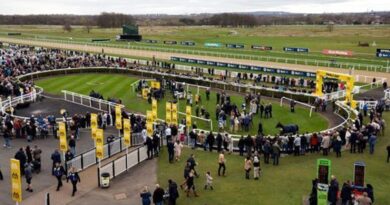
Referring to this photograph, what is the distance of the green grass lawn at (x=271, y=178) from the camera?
17.5 metres

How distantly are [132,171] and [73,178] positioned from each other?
3.47 metres

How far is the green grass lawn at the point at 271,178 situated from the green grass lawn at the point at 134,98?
6894 mm

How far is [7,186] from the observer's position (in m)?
18.7

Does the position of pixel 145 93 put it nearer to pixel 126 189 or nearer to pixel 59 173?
pixel 126 189

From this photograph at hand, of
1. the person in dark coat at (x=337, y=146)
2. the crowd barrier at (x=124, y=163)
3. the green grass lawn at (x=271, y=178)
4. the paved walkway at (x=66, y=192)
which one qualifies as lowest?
the paved walkway at (x=66, y=192)

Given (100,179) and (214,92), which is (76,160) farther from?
(214,92)

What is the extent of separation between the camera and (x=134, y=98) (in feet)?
131

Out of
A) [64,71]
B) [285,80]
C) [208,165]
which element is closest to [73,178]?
[208,165]

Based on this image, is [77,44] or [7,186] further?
[77,44]

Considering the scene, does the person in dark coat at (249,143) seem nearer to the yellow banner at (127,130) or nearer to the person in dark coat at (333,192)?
the yellow banner at (127,130)

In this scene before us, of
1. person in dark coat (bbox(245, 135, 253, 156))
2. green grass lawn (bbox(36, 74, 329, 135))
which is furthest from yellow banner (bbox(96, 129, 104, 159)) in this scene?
green grass lawn (bbox(36, 74, 329, 135))

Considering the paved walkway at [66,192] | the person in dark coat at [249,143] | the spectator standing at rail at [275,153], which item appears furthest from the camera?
the person in dark coat at [249,143]

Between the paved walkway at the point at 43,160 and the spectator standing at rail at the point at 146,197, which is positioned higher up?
the spectator standing at rail at the point at 146,197

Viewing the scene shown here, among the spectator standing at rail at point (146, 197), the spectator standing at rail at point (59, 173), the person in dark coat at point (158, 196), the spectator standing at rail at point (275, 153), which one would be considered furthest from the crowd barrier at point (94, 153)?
the spectator standing at rail at point (275, 153)
